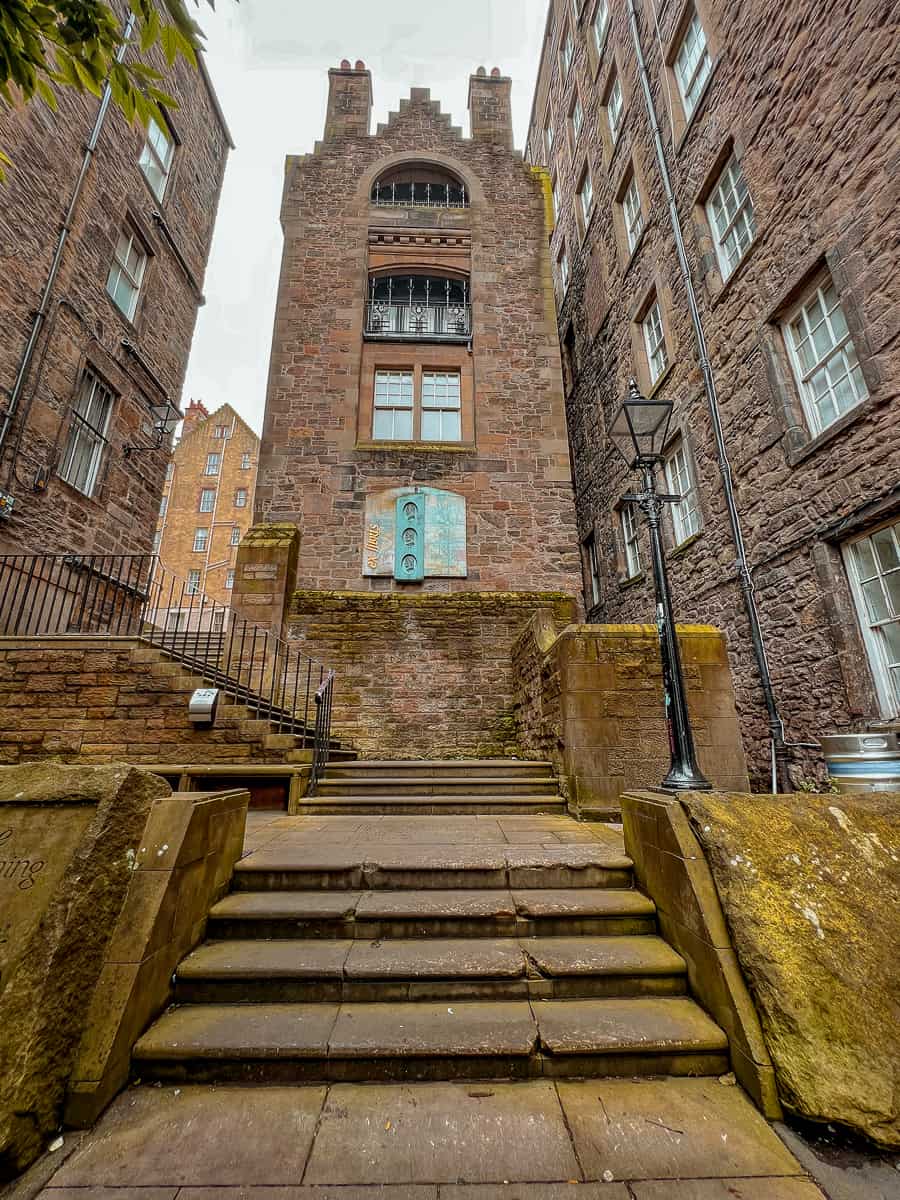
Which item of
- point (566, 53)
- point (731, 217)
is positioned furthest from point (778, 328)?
point (566, 53)

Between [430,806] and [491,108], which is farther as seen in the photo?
[491,108]

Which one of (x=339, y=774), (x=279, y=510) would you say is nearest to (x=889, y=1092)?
(x=339, y=774)

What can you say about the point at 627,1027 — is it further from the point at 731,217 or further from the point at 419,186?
the point at 419,186

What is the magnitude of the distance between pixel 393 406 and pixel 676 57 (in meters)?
9.26

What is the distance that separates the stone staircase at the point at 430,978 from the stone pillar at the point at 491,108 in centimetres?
1943

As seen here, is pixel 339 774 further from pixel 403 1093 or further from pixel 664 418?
pixel 664 418

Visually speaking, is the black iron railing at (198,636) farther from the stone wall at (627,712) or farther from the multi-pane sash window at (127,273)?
the multi-pane sash window at (127,273)

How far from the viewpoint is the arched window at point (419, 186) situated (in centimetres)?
1450

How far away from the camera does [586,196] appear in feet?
51.0

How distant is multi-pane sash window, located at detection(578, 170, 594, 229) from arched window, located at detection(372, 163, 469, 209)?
12.3ft

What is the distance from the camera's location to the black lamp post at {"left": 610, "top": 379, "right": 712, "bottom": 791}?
11.7 feet

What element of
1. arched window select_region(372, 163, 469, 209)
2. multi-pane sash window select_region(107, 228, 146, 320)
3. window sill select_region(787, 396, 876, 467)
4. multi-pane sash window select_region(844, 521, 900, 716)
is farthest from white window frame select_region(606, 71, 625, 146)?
multi-pane sash window select_region(844, 521, 900, 716)

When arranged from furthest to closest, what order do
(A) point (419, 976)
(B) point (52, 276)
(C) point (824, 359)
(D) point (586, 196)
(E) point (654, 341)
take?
(D) point (586, 196)
(E) point (654, 341)
(B) point (52, 276)
(C) point (824, 359)
(A) point (419, 976)

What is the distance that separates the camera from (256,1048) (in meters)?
2.09
